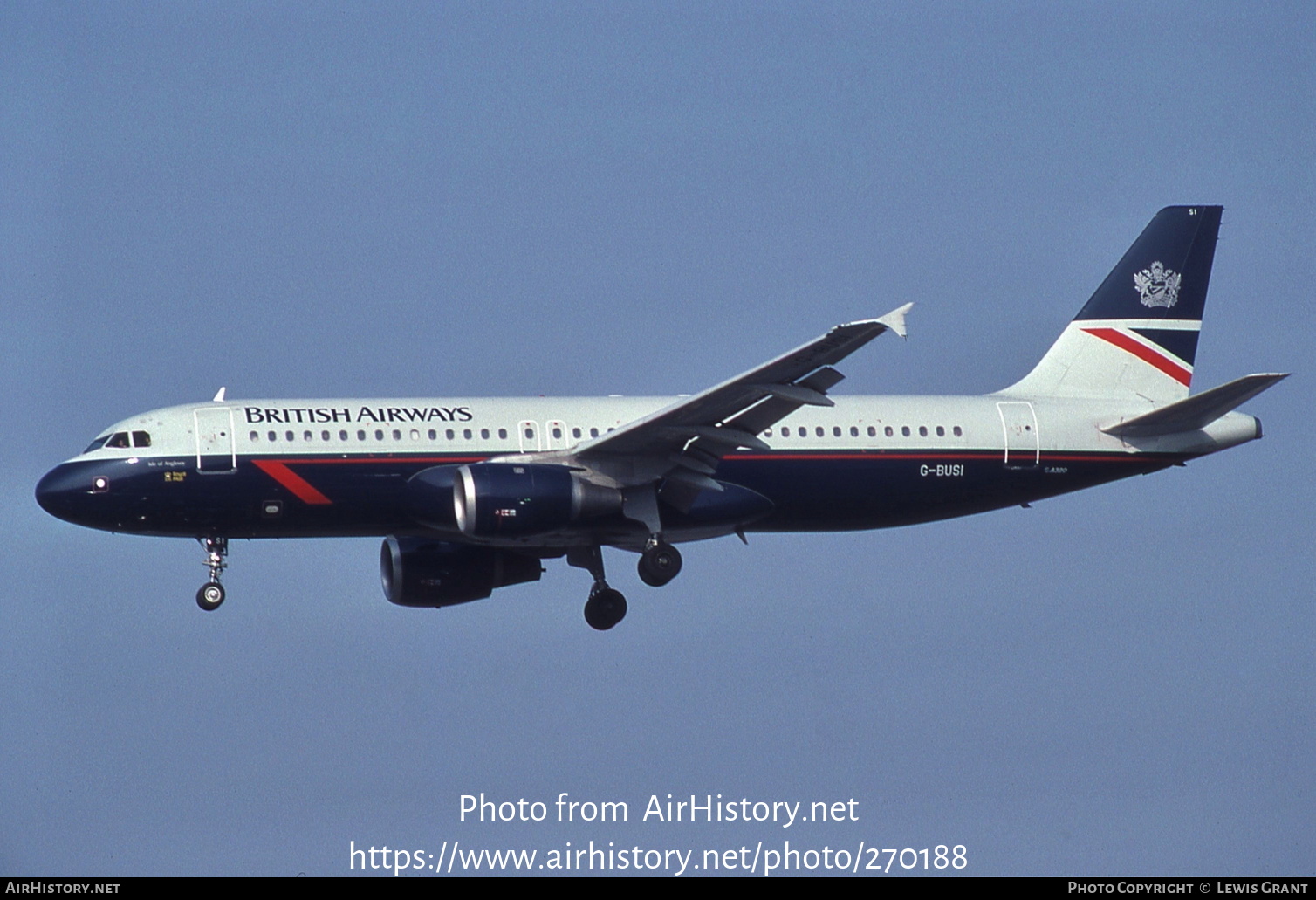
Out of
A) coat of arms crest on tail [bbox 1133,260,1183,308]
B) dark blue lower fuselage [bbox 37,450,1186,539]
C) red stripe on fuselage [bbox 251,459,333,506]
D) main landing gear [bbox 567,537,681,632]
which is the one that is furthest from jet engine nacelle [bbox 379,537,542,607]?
coat of arms crest on tail [bbox 1133,260,1183,308]

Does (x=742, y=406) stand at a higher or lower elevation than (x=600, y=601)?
higher

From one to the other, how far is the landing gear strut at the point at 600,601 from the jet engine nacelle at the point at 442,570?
169 centimetres

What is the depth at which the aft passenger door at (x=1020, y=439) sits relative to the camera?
45812mm

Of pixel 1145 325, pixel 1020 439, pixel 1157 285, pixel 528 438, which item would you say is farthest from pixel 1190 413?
pixel 528 438

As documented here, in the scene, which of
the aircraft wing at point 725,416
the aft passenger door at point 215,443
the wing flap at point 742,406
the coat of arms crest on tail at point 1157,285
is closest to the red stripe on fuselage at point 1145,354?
the coat of arms crest on tail at point 1157,285

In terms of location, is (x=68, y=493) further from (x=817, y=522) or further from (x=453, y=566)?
(x=817, y=522)

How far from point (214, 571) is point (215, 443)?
2.92m

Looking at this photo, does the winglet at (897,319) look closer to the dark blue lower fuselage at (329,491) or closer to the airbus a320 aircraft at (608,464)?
the airbus a320 aircraft at (608,464)

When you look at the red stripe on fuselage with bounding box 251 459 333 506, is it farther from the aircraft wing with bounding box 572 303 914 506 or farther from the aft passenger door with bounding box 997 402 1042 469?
the aft passenger door with bounding box 997 402 1042 469

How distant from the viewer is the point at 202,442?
4241cm

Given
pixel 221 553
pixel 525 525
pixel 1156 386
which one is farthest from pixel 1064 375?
pixel 221 553

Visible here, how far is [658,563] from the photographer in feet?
141

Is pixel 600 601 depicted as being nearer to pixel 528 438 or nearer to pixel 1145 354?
pixel 528 438
